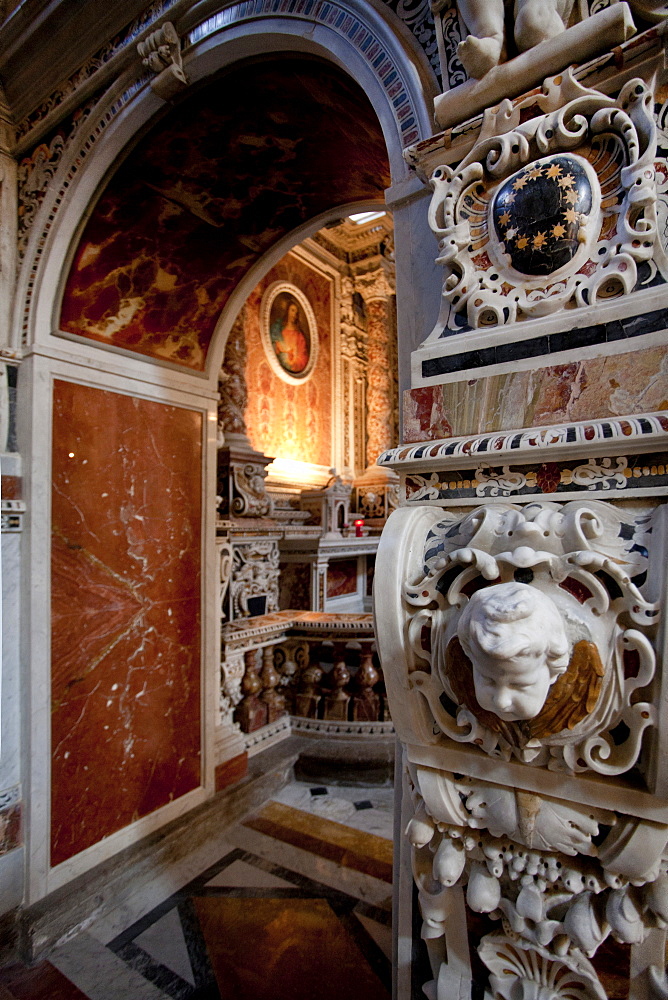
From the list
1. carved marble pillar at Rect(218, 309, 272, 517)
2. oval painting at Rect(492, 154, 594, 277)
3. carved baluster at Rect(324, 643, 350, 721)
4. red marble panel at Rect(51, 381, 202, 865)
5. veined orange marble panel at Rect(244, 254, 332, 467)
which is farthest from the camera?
veined orange marble panel at Rect(244, 254, 332, 467)

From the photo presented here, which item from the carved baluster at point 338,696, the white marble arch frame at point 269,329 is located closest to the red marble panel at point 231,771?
the carved baluster at point 338,696

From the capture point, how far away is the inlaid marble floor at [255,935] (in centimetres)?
191

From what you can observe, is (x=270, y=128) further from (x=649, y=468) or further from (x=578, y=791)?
(x=578, y=791)

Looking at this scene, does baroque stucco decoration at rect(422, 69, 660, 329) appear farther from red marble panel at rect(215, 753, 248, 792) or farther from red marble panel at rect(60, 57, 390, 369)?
red marble panel at rect(215, 753, 248, 792)

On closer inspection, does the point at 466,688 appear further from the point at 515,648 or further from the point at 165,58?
the point at 165,58

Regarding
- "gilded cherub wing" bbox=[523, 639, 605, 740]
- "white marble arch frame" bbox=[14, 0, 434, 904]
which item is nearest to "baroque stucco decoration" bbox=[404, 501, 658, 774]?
"gilded cherub wing" bbox=[523, 639, 605, 740]

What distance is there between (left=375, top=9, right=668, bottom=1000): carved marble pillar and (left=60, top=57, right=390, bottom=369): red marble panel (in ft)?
3.68

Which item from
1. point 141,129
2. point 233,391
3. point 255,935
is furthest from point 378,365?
point 255,935

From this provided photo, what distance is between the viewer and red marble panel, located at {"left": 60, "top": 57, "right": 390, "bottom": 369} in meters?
1.99

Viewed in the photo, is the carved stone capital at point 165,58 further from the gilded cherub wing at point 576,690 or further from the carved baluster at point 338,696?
the carved baluster at point 338,696

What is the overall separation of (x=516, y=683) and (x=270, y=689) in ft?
10.2

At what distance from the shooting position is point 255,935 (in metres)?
2.13

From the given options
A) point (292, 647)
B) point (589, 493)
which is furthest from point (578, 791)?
point (292, 647)

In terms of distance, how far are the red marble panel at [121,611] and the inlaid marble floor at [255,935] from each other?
0.43 meters
